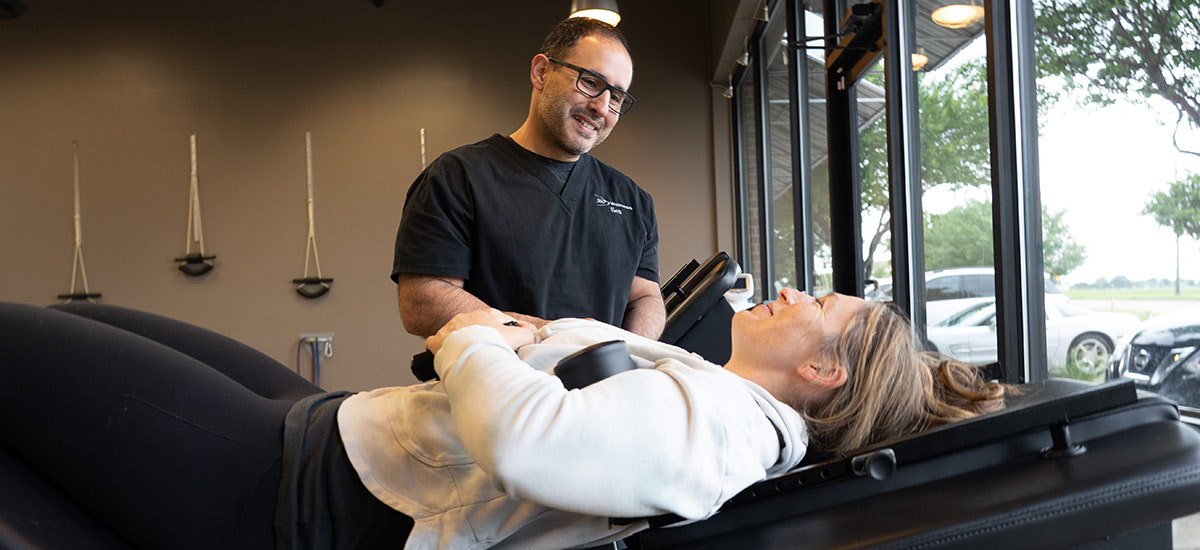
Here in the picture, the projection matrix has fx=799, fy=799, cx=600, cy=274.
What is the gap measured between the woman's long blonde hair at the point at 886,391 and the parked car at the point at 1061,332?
1.32ft

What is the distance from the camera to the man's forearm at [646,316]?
205cm

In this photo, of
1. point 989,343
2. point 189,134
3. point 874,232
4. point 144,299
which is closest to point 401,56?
point 189,134

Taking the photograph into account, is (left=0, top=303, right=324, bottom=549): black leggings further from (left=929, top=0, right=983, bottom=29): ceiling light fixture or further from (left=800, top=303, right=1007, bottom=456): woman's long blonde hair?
(left=929, top=0, right=983, bottom=29): ceiling light fixture

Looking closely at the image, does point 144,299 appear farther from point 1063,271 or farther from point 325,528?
point 1063,271

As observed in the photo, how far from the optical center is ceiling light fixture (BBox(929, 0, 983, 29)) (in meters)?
1.99

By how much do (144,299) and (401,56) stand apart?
2.46 m

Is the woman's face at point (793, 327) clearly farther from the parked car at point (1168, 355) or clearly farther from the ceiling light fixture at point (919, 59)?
the ceiling light fixture at point (919, 59)

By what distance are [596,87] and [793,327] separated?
2.52ft

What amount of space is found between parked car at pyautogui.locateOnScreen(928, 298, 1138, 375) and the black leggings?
4.83ft

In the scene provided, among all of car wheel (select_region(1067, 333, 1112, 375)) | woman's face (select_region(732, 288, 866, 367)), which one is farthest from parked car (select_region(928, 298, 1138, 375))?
woman's face (select_region(732, 288, 866, 367))

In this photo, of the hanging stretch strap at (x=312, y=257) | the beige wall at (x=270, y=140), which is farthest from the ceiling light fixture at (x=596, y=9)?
the hanging stretch strap at (x=312, y=257)

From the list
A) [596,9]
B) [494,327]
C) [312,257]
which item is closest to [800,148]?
[596,9]

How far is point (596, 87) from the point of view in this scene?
177 cm

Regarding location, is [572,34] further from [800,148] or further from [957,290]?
[800,148]
